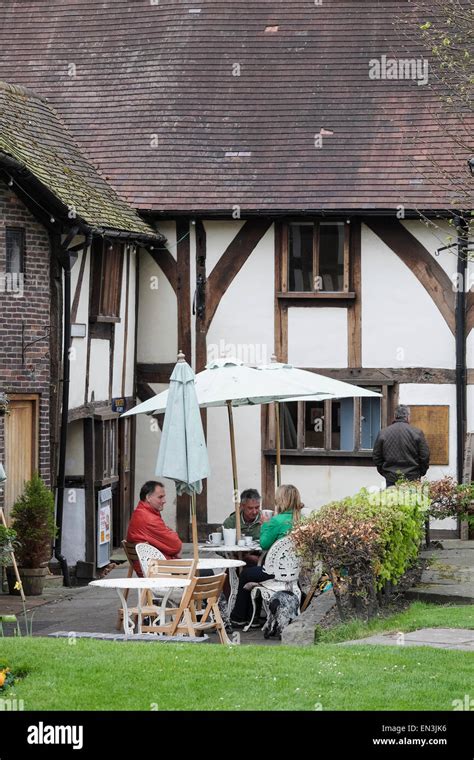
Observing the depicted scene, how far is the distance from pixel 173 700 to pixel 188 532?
12.6 m

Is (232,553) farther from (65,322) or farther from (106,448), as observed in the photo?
(106,448)

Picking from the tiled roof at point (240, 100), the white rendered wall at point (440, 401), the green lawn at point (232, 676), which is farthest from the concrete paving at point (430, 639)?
the tiled roof at point (240, 100)

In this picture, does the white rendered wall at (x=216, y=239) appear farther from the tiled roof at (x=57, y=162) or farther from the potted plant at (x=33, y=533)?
the potted plant at (x=33, y=533)

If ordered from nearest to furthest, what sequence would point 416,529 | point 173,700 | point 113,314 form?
1. point 173,700
2. point 416,529
3. point 113,314

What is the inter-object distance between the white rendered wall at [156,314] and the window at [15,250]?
4.29 m

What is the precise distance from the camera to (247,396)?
44.9 ft

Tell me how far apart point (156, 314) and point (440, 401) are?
442 cm

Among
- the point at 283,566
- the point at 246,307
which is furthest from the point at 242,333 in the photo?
the point at 283,566

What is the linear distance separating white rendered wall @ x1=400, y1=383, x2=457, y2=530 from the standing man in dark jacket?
2.95 m

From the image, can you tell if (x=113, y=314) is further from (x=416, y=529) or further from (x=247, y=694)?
(x=247, y=694)

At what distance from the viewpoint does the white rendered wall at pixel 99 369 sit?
61.1 ft

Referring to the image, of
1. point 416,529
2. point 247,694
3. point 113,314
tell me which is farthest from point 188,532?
point 247,694

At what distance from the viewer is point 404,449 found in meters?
17.0

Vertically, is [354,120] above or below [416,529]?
above
